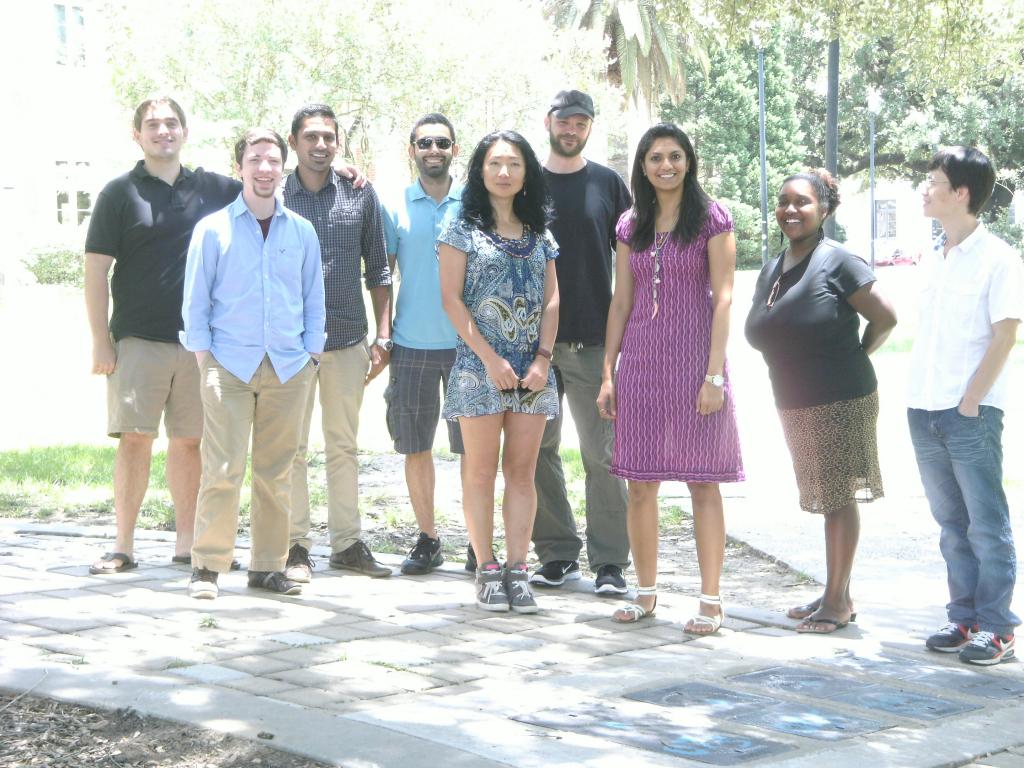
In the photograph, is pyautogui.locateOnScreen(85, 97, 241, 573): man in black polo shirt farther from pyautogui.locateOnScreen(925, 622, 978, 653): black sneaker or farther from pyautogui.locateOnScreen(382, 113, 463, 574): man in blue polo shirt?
pyautogui.locateOnScreen(925, 622, 978, 653): black sneaker

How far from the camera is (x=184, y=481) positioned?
732 centimetres

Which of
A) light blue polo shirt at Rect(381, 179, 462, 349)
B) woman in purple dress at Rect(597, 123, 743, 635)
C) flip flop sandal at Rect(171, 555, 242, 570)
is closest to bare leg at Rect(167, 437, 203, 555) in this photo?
flip flop sandal at Rect(171, 555, 242, 570)

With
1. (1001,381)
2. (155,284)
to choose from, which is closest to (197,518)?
(155,284)

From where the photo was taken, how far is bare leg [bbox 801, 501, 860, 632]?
19.9 feet

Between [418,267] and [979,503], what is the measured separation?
3.03m

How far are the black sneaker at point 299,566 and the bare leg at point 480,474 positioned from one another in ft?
2.95

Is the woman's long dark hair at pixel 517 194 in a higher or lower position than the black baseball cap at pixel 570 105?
lower

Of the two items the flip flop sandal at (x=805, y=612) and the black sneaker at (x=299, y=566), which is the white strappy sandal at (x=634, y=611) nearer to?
the flip flop sandal at (x=805, y=612)

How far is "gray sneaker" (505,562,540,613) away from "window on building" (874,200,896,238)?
271 ft

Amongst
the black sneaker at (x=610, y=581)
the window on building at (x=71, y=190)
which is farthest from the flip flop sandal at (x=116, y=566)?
the window on building at (x=71, y=190)

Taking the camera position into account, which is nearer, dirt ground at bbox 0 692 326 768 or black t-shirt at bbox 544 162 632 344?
dirt ground at bbox 0 692 326 768

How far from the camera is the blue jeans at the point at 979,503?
5586mm

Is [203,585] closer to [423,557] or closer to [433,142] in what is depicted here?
[423,557]

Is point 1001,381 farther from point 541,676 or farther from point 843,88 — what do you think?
point 843,88
